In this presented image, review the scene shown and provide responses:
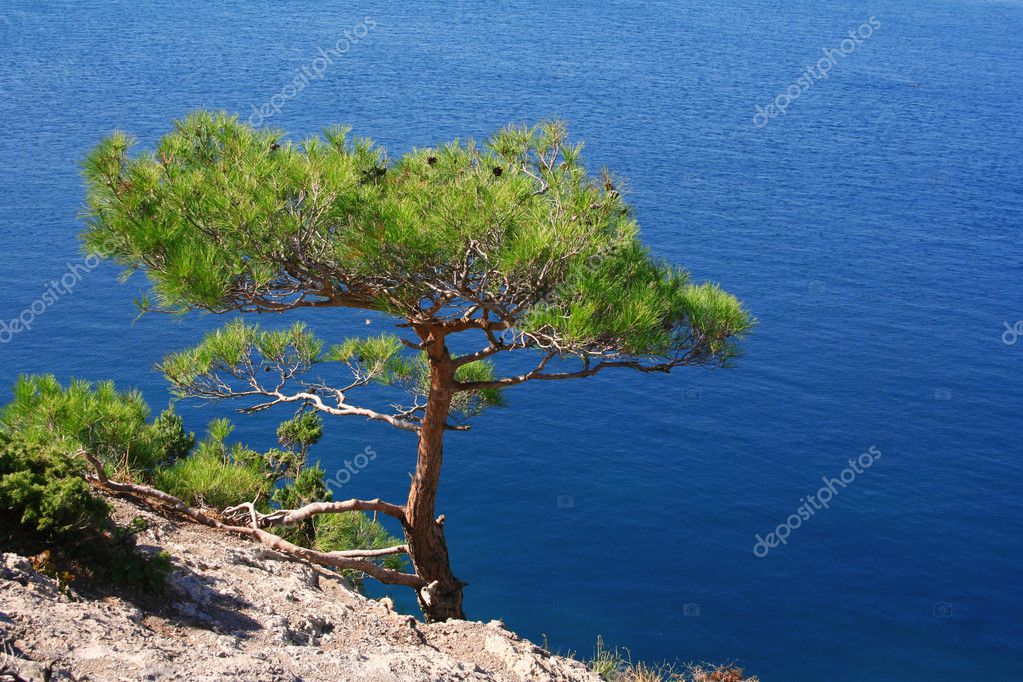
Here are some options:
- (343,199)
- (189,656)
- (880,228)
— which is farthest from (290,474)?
(880,228)

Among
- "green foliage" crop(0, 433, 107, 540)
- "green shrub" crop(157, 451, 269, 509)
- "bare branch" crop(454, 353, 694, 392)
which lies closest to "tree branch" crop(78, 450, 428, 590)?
"green shrub" crop(157, 451, 269, 509)

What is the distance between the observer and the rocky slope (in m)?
7.72

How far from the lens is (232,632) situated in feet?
30.6

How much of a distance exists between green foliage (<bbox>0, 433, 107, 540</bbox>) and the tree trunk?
419 cm

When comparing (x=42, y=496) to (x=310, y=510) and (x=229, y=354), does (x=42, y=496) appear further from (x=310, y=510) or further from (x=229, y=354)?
(x=229, y=354)

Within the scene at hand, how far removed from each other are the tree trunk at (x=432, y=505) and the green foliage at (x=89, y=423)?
134 inches

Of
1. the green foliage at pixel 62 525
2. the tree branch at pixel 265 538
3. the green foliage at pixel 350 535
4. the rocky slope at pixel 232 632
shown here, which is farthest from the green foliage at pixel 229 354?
the green foliage at pixel 62 525

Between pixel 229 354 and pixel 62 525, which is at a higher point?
pixel 229 354

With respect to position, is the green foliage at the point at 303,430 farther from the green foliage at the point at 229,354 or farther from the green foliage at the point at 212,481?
the green foliage at the point at 229,354

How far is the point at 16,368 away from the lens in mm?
30500

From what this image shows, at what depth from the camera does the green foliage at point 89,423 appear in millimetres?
11914

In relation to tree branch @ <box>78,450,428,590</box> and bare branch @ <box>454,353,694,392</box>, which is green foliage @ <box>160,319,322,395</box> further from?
bare branch @ <box>454,353,694,392</box>

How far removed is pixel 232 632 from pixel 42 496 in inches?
77.2

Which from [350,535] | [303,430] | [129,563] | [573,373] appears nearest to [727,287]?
[303,430]
